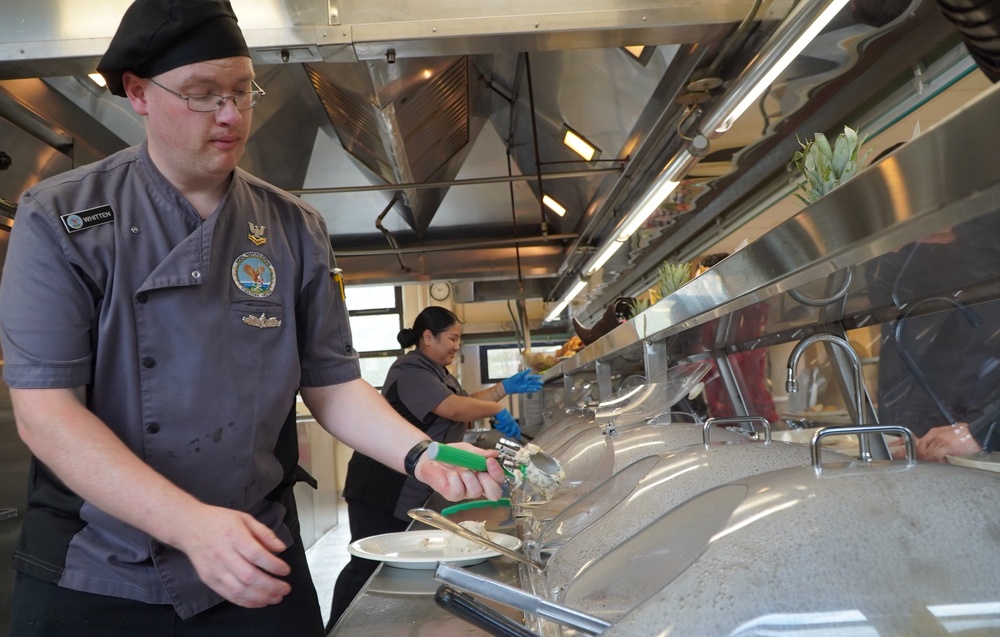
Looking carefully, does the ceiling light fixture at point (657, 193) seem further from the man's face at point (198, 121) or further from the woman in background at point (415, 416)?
the man's face at point (198, 121)

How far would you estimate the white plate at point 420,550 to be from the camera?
1.46 m

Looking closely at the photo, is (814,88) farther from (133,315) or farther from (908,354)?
(133,315)

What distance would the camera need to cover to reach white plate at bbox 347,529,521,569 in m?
1.46

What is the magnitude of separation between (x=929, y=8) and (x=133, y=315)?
235cm

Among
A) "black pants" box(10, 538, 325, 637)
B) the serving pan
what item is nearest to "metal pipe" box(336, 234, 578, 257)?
"black pants" box(10, 538, 325, 637)

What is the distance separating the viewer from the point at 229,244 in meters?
1.40

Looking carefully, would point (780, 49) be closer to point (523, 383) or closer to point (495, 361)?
point (523, 383)

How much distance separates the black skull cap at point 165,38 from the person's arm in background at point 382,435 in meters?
0.66

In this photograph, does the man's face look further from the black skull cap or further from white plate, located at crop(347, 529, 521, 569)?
white plate, located at crop(347, 529, 521, 569)

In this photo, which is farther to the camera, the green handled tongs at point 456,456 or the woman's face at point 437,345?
the woman's face at point 437,345

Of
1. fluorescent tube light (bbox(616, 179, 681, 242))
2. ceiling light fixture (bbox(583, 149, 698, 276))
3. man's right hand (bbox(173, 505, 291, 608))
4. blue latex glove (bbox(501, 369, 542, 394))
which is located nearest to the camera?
man's right hand (bbox(173, 505, 291, 608))

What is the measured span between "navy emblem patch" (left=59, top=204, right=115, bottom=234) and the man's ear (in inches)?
7.1

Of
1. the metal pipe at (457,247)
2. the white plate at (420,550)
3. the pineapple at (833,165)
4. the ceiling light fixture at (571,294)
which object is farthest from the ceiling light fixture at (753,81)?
the metal pipe at (457,247)

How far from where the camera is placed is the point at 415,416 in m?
A: 3.90
